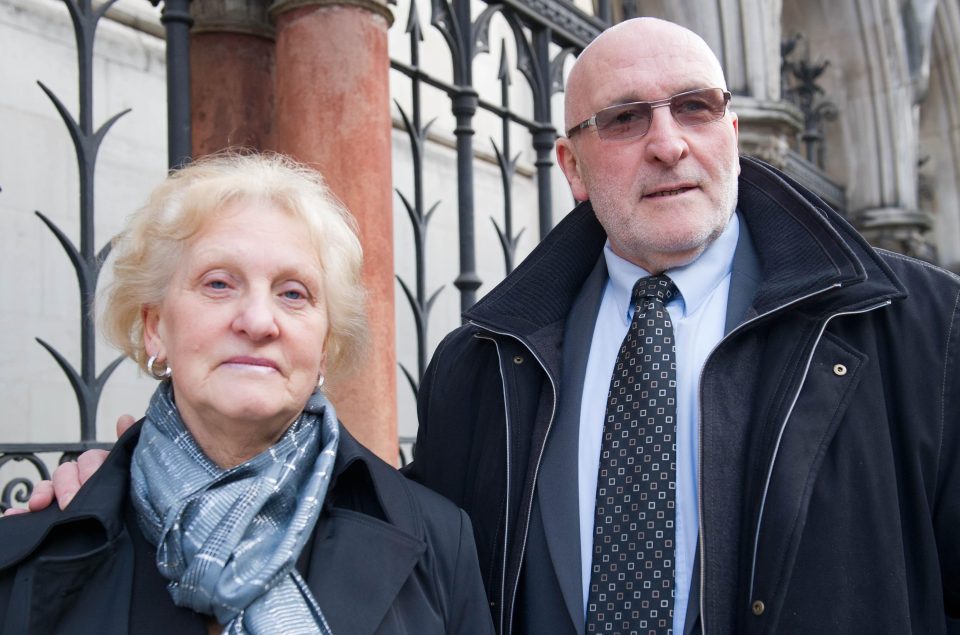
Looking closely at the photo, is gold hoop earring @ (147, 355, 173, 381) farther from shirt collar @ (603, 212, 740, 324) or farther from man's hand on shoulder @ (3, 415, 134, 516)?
shirt collar @ (603, 212, 740, 324)

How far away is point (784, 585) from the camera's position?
1754 mm

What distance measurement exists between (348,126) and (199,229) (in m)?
1.22

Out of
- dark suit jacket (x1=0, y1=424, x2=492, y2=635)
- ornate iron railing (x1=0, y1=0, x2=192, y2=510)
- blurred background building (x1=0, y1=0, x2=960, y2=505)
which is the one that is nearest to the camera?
dark suit jacket (x1=0, y1=424, x2=492, y2=635)

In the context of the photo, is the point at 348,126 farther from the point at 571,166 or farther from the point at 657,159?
the point at 657,159

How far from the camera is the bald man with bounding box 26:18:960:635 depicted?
→ 1.79 m

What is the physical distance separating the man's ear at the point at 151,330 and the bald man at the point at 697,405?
61 centimetres

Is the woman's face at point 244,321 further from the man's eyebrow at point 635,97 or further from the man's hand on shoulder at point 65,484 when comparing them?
the man's eyebrow at point 635,97

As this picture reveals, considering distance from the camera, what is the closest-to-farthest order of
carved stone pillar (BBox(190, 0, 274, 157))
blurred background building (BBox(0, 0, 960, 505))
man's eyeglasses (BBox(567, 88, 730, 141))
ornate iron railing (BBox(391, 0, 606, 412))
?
man's eyeglasses (BBox(567, 88, 730, 141)) → blurred background building (BBox(0, 0, 960, 505)) → carved stone pillar (BBox(190, 0, 274, 157)) → ornate iron railing (BBox(391, 0, 606, 412))

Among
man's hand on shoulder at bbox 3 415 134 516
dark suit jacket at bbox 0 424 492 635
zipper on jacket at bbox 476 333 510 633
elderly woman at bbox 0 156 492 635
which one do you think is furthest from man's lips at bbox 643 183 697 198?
man's hand on shoulder at bbox 3 415 134 516

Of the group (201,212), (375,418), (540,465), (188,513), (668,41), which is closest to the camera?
(188,513)

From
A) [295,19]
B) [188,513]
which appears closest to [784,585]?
[188,513]

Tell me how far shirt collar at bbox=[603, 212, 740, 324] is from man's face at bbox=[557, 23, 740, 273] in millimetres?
18

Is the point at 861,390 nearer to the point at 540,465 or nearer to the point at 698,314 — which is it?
the point at 698,314

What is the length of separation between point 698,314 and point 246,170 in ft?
2.69
